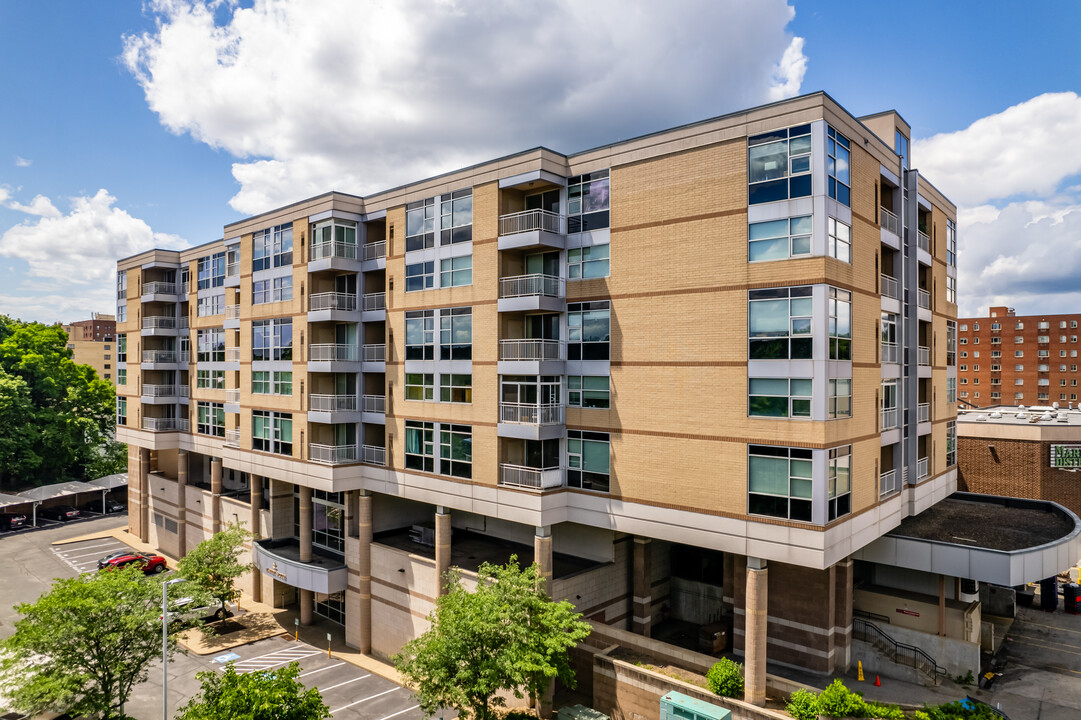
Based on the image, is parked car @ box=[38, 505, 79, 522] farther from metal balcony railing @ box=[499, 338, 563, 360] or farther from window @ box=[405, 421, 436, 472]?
metal balcony railing @ box=[499, 338, 563, 360]

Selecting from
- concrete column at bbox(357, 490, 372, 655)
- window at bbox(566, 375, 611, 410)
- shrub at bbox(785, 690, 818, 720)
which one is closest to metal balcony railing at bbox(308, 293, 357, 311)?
concrete column at bbox(357, 490, 372, 655)

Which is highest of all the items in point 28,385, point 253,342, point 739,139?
point 739,139

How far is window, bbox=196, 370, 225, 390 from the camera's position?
158 feet

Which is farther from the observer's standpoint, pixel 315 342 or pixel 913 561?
pixel 315 342

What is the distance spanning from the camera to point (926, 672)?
27.4 meters

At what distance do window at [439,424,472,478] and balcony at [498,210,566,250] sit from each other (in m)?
9.15

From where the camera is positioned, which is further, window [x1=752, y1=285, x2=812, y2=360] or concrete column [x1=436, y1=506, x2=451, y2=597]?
concrete column [x1=436, y1=506, x2=451, y2=597]

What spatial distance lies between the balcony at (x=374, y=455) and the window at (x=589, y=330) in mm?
13170

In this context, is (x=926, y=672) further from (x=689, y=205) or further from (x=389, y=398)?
(x=389, y=398)

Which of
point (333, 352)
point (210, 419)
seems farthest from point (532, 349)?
point (210, 419)

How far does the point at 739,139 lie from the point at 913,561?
20.3 metres

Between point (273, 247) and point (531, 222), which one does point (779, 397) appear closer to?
point (531, 222)

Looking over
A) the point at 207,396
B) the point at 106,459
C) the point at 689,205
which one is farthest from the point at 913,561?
the point at 106,459

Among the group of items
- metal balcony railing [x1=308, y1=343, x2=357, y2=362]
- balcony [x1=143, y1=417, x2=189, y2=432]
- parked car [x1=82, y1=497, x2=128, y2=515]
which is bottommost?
parked car [x1=82, y1=497, x2=128, y2=515]
